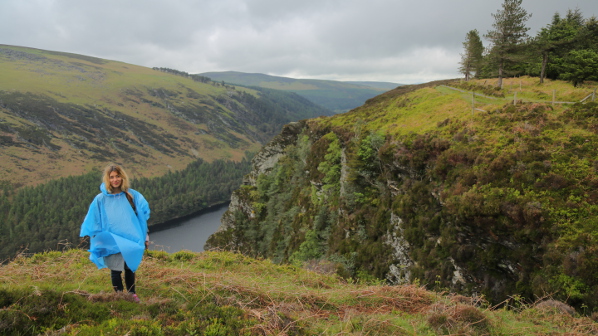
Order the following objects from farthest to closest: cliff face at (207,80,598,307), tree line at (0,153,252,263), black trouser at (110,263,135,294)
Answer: tree line at (0,153,252,263), cliff face at (207,80,598,307), black trouser at (110,263,135,294)

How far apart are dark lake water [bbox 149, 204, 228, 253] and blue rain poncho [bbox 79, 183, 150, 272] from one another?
74968 mm

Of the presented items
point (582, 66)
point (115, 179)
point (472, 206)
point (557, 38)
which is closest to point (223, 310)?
point (115, 179)

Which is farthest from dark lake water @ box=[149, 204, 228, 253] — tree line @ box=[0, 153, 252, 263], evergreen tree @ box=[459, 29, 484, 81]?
evergreen tree @ box=[459, 29, 484, 81]

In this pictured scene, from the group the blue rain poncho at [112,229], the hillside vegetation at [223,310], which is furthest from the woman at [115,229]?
the hillside vegetation at [223,310]

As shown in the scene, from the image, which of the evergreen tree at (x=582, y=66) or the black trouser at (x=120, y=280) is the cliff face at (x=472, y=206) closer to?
the black trouser at (x=120, y=280)

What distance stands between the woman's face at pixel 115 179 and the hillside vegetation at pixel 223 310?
2057mm

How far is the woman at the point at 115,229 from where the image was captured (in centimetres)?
606

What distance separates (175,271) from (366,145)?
2032 cm

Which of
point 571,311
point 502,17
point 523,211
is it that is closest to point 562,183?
point 523,211

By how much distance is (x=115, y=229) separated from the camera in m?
6.11

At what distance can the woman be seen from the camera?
6059mm

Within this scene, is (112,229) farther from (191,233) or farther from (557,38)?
(191,233)

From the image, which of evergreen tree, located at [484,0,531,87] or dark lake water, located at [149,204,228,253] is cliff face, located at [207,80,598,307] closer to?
evergreen tree, located at [484,0,531,87]

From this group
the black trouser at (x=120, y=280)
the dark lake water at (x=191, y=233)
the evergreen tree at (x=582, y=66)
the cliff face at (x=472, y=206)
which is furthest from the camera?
the dark lake water at (x=191, y=233)
